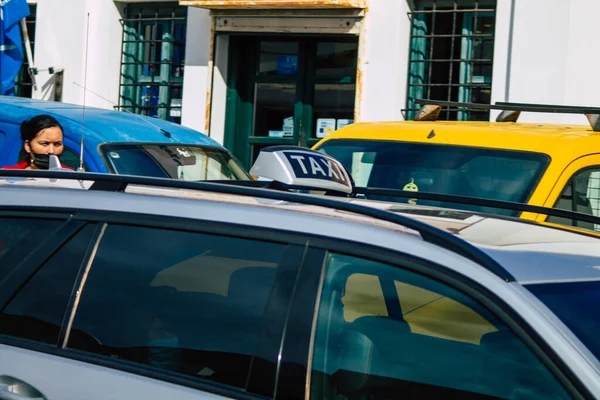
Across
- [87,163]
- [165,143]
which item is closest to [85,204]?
[87,163]

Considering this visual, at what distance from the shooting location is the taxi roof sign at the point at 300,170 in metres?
3.50

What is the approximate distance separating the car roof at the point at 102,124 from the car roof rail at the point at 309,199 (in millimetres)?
3678

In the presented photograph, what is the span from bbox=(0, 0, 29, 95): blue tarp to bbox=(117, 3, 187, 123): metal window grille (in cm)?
165

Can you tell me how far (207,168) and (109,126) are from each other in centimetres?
82

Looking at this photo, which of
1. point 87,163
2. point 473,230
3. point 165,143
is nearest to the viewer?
point 473,230

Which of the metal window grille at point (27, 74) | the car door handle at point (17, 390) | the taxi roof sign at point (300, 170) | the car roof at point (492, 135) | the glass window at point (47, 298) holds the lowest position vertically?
the car door handle at point (17, 390)

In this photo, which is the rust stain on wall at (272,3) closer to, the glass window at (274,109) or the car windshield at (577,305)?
the glass window at (274,109)

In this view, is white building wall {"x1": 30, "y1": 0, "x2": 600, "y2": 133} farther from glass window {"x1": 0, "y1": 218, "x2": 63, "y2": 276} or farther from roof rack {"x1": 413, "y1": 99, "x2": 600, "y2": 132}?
glass window {"x1": 0, "y1": 218, "x2": 63, "y2": 276}

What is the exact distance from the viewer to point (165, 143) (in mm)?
7801

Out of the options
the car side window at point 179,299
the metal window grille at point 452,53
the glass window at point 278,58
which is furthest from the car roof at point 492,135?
the glass window at point 278,58

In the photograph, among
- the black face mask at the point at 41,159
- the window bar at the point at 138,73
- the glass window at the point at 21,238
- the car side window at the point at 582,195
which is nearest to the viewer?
the glass window at the point at 21,238

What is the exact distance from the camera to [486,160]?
5.69 metres

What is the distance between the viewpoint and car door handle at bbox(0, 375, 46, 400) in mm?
2916

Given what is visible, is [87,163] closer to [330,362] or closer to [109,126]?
[109,126]
